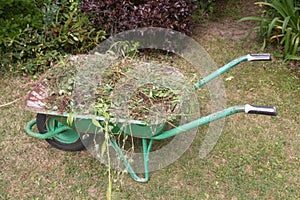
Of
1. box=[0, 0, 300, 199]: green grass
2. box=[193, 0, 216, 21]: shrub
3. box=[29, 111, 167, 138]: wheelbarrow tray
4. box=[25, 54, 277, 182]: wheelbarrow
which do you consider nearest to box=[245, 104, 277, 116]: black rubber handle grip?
box=[25, 54, 277, 182]: wheelbarrow

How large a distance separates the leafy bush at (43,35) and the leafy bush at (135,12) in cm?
14

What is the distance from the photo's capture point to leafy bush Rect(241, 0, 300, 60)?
11.9 ft

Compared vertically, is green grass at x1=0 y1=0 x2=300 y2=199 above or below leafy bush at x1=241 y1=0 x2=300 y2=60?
below

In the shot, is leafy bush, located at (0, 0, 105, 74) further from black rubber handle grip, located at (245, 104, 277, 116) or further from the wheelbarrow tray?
black rubber handle grip, located at (245, 104, 277, 116)

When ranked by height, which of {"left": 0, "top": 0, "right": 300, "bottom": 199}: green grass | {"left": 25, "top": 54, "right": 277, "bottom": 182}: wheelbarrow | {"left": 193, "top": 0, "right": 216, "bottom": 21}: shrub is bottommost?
{"left": 0, "top": 0, "right": 300, "bottom": 199}: green grass

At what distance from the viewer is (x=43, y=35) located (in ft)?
11.7

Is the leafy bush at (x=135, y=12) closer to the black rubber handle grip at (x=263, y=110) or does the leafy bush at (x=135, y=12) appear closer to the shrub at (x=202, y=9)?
the shrub at (x=202, y=9)

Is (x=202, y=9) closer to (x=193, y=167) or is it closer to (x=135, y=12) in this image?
(x=135, y=12)

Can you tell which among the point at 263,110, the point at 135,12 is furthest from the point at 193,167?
the point at 135,12

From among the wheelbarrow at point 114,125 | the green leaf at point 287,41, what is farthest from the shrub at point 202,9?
the wheelbarrow at point 114,125

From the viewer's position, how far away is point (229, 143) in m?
2.93

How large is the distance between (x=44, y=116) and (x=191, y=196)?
1.16 metres

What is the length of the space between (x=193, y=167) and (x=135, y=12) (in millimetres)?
1666

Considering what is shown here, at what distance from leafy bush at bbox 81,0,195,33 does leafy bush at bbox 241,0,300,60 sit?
891 millimetres
